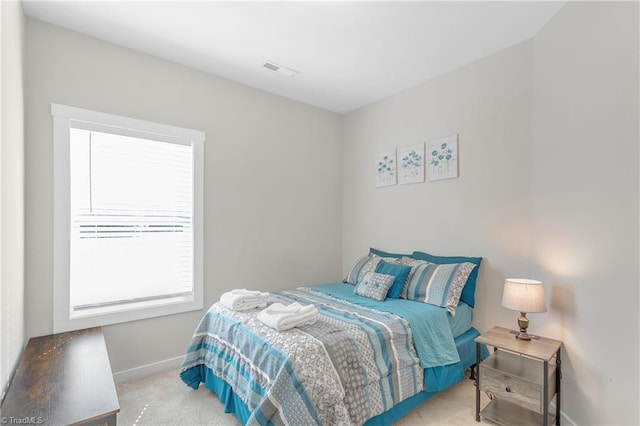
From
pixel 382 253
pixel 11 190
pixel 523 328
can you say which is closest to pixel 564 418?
pixel 523 328

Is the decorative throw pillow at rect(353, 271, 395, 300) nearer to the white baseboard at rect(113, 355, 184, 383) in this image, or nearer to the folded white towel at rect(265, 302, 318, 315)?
the folded white towel at rect(265, 302, 318, 315)

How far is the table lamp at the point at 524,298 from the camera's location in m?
2.16

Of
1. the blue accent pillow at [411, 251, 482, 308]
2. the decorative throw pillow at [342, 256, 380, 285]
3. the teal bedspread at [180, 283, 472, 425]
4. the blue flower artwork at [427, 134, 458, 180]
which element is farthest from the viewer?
the decorative throw pillow at [342, 256, 380, 285]

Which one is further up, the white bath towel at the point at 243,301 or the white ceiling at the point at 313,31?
the white ceiling at the point at 313,31

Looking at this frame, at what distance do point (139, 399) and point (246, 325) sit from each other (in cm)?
112

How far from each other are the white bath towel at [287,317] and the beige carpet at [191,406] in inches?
29.1

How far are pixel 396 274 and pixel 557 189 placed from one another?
54.9 inches

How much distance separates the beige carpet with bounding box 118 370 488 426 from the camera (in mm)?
2197

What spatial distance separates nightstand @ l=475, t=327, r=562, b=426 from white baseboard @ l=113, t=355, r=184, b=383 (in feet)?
8.27

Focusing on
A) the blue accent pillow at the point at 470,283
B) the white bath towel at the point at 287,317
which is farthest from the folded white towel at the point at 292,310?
the blue accent pillow at the point at 470,283

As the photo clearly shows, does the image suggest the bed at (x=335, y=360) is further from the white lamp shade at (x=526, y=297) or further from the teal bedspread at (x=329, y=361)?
the white lamp shade at (x=526, y=297)

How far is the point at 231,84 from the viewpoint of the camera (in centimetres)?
340

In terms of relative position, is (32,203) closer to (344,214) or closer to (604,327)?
(344,214)

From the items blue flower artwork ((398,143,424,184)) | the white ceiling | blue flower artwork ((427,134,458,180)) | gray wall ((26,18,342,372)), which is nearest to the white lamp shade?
blue flower artwork ((427,134,458,180))
